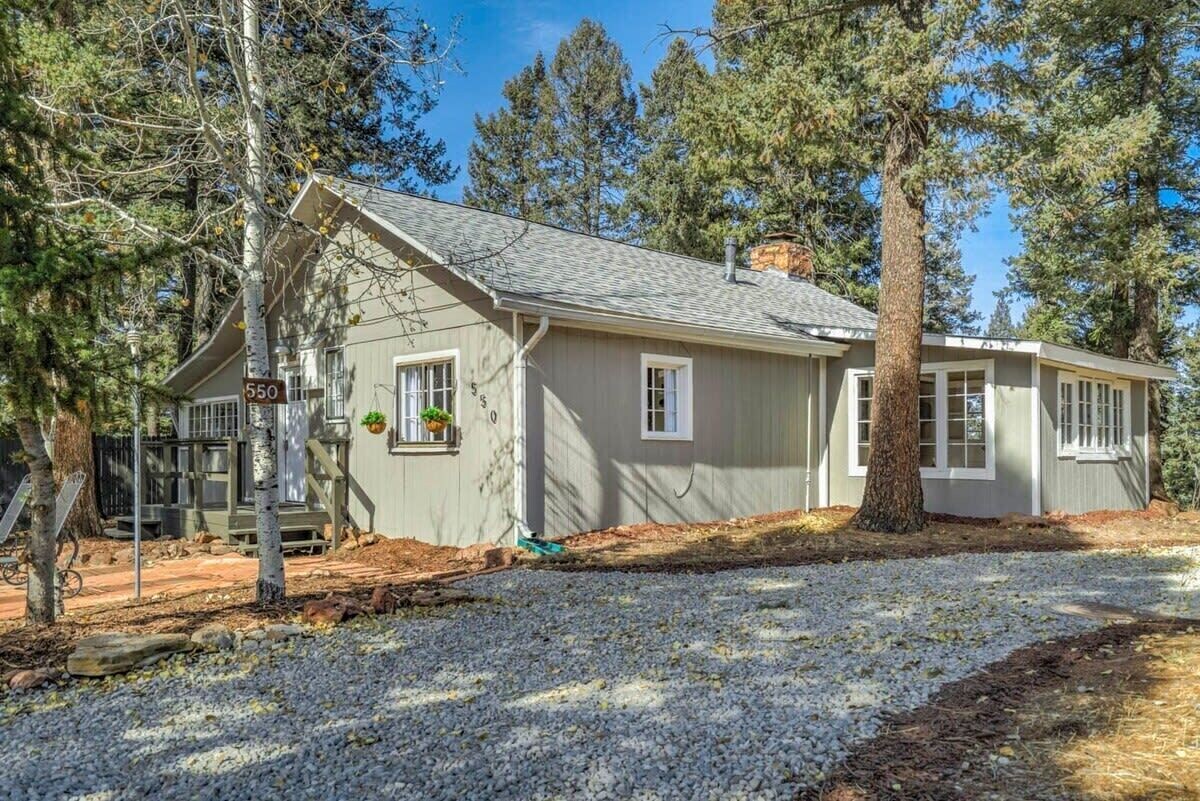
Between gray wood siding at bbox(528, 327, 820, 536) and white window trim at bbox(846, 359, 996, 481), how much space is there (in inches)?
21.7

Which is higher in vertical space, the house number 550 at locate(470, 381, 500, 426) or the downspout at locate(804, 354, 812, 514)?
the house number 550 at locate(470, 381, 500, 426)

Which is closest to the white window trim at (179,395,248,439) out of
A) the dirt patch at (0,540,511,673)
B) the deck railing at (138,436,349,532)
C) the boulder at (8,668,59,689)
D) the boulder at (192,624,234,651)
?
the deck railing at (138,436,349,532)

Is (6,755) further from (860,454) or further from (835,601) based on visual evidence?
(860,454)

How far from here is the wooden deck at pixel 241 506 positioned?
9570 millimetres

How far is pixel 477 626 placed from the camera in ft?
17.0

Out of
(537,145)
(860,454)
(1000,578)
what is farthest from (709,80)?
(1000,578)

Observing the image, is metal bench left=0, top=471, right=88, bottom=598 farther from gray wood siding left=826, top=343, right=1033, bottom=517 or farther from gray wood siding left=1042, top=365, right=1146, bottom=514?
gray wood siding left=1042, top=365, right=1146, bottom=514

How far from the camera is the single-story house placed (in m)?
8.88

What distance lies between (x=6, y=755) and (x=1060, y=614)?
5625 millimetres

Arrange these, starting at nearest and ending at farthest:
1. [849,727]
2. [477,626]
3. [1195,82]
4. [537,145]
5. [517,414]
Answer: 1. [849,727]
2. [477,626]
3. [517,414]
4. [1195,82]
5. [537,145]

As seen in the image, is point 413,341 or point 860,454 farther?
point 860,454

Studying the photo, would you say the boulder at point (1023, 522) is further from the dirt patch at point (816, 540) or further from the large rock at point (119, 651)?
the large rock at point (119, 651)

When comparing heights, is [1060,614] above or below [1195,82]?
below

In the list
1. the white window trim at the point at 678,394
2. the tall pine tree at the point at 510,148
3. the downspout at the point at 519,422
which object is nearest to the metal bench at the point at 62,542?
the downspout at the point at 519,422
